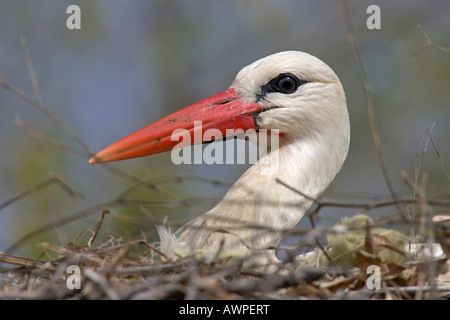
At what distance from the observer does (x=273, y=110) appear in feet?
9.47

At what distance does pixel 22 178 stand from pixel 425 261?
4.62 m

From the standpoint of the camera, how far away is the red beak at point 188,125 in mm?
2803

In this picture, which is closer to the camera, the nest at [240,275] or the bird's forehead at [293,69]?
the nest at [240,275]

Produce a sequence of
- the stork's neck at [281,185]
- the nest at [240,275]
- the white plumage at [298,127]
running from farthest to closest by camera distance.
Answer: the white plumage at [298,127] → the stork's neck at [281,185] → the nest at [240,275]

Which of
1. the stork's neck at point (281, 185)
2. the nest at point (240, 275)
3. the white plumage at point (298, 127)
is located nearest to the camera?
the nest at point (240, 275)

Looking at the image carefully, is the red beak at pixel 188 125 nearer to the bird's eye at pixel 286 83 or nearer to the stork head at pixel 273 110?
the stork head at pixel 273 110

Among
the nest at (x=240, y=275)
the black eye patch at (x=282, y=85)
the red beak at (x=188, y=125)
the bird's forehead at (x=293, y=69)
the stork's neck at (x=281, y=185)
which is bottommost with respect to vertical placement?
the nest at (x=240, y=275)

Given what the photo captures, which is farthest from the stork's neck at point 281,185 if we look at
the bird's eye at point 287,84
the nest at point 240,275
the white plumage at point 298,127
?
the nest at point 240,275

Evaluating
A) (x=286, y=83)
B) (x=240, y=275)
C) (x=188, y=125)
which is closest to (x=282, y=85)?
(x=286, y=83)

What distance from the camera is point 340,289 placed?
2027 mm

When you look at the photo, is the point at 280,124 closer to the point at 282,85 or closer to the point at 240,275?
the point at 282,85

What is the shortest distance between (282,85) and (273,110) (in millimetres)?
124

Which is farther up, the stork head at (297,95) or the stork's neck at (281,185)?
the stork head at (297,95)

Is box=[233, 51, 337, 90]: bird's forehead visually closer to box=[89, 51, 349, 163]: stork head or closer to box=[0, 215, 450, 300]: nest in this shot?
box=[89, 51, 349, 163]: stork head
